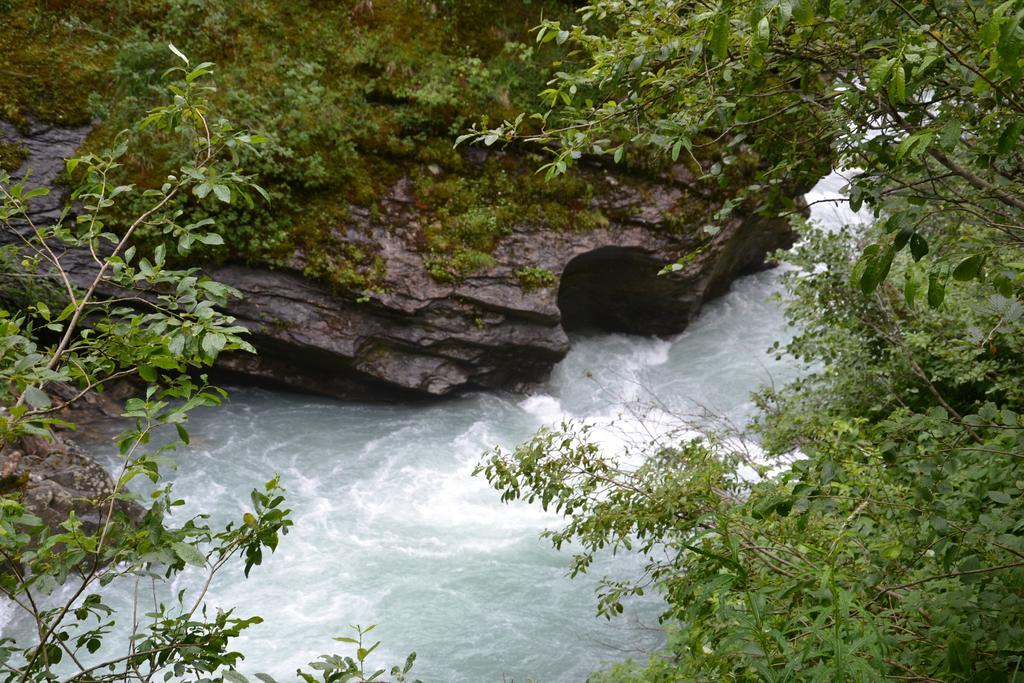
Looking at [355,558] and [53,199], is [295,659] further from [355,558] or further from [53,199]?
[53,199]

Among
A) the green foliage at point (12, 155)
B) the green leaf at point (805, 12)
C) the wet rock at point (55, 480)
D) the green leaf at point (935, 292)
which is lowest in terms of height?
the wet rock at point (55, 480)

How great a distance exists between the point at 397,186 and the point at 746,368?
5344 mm

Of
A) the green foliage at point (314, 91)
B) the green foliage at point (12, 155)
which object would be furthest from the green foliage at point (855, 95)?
the green foliage at point (12, 155)

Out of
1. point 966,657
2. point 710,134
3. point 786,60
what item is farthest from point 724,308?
point 966,657

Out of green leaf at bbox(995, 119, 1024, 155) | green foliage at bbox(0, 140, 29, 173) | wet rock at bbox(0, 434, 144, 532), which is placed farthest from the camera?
green foliage at bbox(0, 140, 29, 173)

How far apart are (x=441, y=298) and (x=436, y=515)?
2.84 meters

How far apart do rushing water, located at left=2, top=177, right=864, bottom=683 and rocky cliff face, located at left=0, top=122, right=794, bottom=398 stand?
44cm

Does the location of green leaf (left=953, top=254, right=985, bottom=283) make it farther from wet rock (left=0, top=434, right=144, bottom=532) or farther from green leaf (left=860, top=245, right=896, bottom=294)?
wet rock (left=0, top=434, right=144, bottom=532)

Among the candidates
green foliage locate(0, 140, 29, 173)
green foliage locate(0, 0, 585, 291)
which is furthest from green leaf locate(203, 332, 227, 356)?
green foliage locate(0, 140, 29, 173)

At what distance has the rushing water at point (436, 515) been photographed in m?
5.87

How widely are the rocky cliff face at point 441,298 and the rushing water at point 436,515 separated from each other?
1.44 ft

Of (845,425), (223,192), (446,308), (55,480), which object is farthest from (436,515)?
(223,192)

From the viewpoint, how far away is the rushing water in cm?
587

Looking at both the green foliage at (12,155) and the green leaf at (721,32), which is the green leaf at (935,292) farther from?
the green foliage at (12,155)
